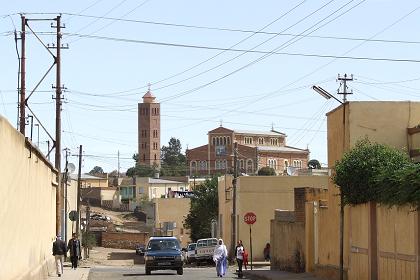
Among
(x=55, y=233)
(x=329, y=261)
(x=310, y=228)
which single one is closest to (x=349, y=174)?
(x=329, y=261)

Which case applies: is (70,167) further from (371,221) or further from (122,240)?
(122,240)

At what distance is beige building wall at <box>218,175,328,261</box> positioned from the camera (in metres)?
59.3

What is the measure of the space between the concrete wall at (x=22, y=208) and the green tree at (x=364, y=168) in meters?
9.29

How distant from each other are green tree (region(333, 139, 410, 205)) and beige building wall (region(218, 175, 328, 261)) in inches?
1254

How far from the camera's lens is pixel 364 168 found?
2591 centimetres

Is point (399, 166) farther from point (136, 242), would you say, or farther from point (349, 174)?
point (136, 242)

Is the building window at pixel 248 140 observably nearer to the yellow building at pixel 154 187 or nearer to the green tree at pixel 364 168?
the yellow building at pixel 154 187

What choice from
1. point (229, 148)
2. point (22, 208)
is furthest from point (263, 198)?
point (229, 148)

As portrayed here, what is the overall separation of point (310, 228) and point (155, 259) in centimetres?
844

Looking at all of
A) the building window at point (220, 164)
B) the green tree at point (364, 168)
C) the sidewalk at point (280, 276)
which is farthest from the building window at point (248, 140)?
the green tree at point (364, 168)

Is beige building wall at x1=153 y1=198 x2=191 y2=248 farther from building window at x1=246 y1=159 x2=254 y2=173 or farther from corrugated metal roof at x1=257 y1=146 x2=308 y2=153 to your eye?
corrugated metal roof at x1=257 y1=146 x2=308 y2=153

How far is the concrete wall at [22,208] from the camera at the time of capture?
18.8 meters

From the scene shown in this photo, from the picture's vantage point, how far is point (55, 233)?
43000 millimetres

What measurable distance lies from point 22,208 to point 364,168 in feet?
32.2
